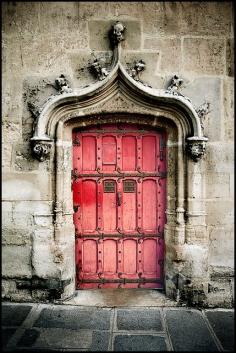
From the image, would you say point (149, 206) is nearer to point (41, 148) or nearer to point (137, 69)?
point (41, 148)

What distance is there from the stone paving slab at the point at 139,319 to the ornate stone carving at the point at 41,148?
2.04 meters

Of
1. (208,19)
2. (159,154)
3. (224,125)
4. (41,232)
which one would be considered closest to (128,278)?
(41,232)

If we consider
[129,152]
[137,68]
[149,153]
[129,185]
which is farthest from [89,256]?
[137,68]

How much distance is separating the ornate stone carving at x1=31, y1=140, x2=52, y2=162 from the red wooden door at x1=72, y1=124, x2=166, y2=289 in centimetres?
41

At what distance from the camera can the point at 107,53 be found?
11.7 feet

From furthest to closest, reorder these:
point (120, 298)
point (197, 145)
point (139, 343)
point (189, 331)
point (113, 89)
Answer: point (120, 298) → point (113, 89) → point (197, 145) → point (189, 331) → point (139, 343)

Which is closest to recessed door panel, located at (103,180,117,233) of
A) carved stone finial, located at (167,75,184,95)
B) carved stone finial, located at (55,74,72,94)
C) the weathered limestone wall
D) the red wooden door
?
the red wooden door

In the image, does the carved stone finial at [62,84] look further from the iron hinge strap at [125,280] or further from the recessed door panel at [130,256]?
the iron hinge strap at [125,280]

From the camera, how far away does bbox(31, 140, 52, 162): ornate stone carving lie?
136 inches

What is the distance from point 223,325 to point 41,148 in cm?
282

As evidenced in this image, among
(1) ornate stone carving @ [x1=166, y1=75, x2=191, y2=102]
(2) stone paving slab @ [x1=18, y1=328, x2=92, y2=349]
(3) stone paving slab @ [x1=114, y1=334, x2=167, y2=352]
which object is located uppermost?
(1) ornate stone carving @ [x1=166, y1=75, x2=191, y2=102]

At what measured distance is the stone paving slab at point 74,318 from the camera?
310 centimetres

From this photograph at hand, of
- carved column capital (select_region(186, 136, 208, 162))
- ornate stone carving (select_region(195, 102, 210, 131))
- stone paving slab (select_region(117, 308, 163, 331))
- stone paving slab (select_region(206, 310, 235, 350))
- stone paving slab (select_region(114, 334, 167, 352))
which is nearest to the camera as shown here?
stone paving slab (select_region(114, 334, 167, 352))

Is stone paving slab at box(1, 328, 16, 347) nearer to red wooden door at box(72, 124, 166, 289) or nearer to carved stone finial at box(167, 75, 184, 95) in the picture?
red wooden door at box(72, 124, 166, 289)
